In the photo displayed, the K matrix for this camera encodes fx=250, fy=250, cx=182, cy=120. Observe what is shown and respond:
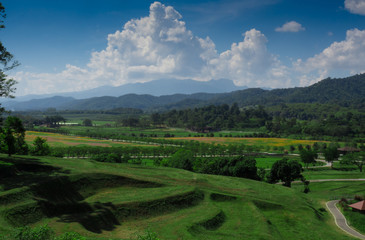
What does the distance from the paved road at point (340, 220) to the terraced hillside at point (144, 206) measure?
121cm

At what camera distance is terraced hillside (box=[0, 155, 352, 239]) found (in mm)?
24469

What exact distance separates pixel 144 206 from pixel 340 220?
94.9ft

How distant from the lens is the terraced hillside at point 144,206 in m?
24.5

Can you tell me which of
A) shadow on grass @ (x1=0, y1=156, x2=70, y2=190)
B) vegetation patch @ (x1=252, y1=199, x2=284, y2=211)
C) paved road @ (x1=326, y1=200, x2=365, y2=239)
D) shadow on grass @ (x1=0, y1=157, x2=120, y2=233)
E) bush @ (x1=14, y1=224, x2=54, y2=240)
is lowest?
paved road @ (x1=326, y1=200, x2=365, y2=239)

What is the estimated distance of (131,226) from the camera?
87.9ft

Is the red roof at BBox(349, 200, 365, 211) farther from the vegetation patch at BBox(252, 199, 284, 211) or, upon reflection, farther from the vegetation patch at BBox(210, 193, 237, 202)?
the vegetation patch at BBox(210, 193, 237, 202)

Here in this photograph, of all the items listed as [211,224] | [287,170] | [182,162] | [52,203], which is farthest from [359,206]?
[52,203]

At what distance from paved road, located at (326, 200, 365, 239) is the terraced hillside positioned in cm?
121

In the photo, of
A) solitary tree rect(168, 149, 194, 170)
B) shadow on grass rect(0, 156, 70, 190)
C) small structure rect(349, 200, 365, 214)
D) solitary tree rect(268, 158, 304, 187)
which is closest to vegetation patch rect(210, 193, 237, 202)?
small structure rect(349, 200, 365, 214)

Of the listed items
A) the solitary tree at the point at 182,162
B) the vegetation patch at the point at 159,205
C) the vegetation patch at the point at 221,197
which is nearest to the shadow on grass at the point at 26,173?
the vegetation patch at the point at 159,205

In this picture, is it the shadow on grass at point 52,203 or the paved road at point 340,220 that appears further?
the paved road at point 340,220

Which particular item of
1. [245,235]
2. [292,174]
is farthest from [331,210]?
[245,235]

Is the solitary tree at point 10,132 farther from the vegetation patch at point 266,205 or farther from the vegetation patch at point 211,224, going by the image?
the vegetation patch at point 266,205

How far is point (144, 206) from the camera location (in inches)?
1161
